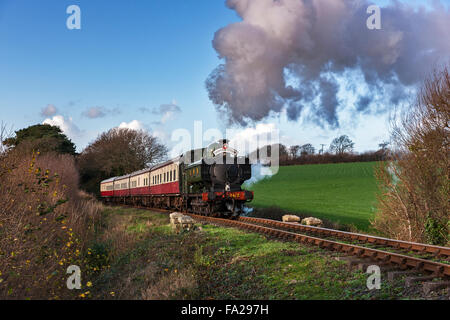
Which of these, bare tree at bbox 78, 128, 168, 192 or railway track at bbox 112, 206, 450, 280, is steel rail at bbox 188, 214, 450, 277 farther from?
bare tree at bbox 78, 128, 168, 192

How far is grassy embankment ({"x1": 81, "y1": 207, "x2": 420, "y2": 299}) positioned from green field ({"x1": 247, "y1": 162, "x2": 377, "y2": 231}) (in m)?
10.6

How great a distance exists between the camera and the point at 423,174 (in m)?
11.8

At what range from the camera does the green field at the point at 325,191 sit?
934 inches

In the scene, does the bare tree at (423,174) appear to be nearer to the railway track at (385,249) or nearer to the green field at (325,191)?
the railway track at (385,249)

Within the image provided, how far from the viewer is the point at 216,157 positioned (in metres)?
16.2

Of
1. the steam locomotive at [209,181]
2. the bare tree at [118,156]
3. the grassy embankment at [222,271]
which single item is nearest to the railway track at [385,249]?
the grassy embankment at [222,271]

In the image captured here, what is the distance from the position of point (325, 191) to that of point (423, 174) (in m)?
25.9

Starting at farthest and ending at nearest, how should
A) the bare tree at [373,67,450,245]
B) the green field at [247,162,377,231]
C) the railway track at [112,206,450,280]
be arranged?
the green field at [247,162,377,231] → the bare tree at [373,67,450,245] → the railway track at [112,206,450,280]

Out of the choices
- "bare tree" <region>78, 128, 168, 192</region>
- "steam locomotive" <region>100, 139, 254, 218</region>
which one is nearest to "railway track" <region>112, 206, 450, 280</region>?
"steam locomotive" <region>100, 139, 254, 218</region>

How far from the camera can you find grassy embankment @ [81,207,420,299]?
21.1 ft

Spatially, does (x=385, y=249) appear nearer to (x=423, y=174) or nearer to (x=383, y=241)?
(x=383, y=241)

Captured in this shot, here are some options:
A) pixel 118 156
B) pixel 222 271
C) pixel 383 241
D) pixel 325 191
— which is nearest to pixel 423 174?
pixel 383 241

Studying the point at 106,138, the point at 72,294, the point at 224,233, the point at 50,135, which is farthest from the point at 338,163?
the point at 72,294
